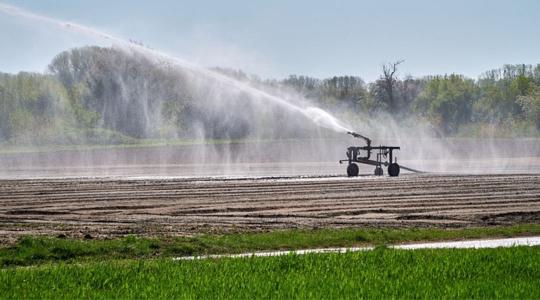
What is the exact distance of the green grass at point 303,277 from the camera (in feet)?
55.5

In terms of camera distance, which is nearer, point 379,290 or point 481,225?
point 379,290

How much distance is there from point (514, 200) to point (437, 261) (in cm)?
2129

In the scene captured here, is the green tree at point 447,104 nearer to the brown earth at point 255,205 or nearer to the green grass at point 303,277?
the brown earth at point 255,205

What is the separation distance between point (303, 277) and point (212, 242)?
723 cm

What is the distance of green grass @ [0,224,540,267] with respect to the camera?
23531mm

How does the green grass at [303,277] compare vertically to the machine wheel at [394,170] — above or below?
above

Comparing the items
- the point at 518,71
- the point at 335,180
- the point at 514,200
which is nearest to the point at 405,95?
the point at 518,71

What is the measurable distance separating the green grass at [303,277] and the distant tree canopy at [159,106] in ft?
231

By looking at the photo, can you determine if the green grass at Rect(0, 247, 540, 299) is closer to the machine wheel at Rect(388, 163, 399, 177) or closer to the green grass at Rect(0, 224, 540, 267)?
the green grass at Rect(0, 224, 540, 267)

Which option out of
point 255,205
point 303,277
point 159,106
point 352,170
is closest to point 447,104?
point 159,106

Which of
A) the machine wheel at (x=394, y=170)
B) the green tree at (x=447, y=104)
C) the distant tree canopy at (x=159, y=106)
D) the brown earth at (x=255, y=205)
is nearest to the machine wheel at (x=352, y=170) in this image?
the machine wheel at (x=394, y=170)

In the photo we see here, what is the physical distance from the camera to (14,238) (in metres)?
27.1

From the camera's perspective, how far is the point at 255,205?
39906 millimetres

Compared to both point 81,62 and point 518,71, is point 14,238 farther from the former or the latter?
point 518,71
